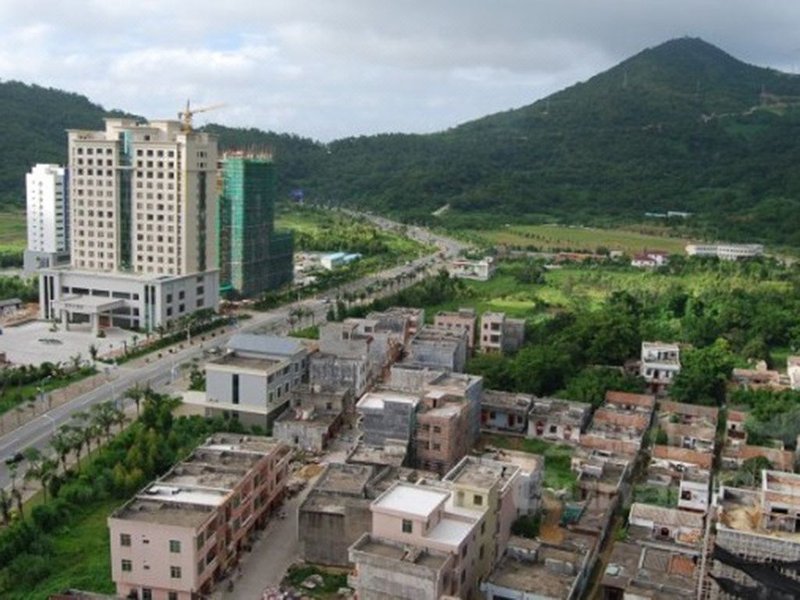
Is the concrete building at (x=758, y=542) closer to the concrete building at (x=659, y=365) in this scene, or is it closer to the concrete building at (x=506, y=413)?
the concrete building at (x=506, y=413)

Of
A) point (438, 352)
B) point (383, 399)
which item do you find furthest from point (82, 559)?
point (438, 352)

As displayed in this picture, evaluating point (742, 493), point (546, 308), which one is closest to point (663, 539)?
point (742, 493)

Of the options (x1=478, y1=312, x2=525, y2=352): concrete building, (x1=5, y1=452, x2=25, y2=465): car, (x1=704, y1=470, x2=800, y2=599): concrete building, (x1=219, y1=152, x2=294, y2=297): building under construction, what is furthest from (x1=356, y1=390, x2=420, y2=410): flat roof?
(x1=219, y1=152, x2=294, y2=297): building under construction

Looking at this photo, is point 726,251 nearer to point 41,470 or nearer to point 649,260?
point 649,260

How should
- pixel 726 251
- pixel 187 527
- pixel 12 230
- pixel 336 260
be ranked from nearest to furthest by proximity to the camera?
pixel 187 527, pixel 336 260, pixel 726 251, pixel 12 230

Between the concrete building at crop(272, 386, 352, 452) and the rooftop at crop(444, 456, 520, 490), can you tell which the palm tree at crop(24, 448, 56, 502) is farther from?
the rooftop at crop(444, 456, 520, 490)

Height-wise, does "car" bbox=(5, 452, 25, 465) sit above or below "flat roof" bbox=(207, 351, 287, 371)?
below
